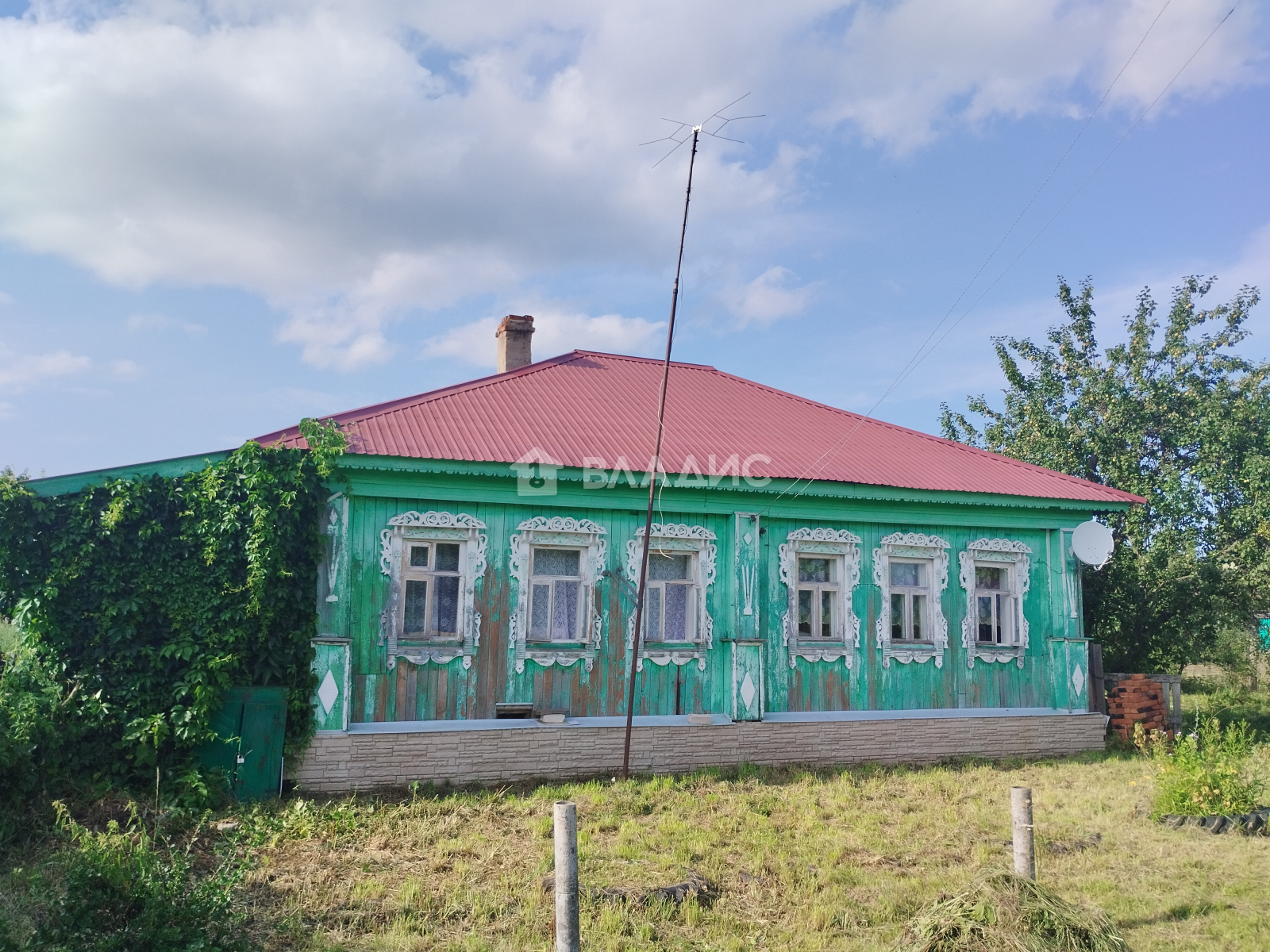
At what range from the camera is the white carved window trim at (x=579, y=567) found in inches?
392

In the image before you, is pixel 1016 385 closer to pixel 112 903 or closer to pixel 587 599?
pixel 587 599

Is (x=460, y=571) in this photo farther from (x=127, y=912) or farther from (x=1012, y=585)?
(x=1012, y=585)

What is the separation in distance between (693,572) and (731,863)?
4.19 meters

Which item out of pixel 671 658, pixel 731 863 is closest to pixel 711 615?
pixel 671 658

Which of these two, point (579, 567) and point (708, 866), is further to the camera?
point (579, 567)

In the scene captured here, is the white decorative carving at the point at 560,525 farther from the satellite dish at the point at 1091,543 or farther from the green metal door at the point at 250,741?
the satellite dish at the point at 1091,543

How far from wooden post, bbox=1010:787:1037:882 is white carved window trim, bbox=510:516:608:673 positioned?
5.22m

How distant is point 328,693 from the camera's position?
8891 mm

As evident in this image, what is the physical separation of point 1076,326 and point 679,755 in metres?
12.4

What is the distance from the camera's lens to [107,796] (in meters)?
7.62

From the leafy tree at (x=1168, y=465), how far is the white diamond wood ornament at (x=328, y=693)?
11614 mm

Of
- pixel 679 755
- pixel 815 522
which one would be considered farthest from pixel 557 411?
pixel 679 755

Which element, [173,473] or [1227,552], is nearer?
[173,473]

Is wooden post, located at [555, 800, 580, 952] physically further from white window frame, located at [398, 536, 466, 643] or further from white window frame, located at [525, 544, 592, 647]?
white window frame, located at [525, 544, 592, 647]
